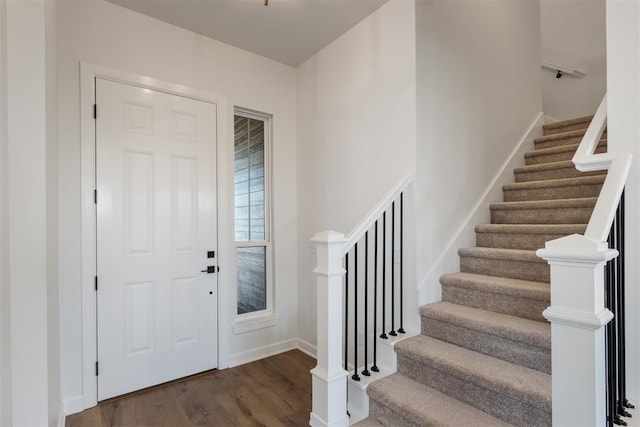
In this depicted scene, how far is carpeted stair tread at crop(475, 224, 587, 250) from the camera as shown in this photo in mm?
2270

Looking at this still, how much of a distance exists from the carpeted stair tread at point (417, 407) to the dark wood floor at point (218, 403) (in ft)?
1.81

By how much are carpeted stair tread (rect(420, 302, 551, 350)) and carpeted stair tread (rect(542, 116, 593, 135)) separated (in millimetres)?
2460

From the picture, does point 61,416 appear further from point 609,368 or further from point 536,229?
point 536,229

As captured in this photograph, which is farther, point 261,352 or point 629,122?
point 261,352

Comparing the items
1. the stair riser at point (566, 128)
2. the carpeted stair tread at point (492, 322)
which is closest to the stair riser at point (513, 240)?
the carpeted stair tread at point (492, 322)

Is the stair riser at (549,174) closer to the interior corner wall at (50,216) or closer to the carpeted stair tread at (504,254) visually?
the carpeted stair tread at (504,254)

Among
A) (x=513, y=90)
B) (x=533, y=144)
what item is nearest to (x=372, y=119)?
(x=513, y=90)

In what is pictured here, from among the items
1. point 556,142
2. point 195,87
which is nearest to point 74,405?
point 195,87

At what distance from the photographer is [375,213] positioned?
210 cm

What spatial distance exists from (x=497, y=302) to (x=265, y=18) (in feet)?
8.80

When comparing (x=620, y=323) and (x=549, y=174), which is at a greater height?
(x=549, y=174)

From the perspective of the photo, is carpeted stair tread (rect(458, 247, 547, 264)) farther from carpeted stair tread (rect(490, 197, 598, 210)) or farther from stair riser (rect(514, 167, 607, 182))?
stair riser (rect(514, 167, 607, 182))

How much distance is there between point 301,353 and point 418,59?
2.73 metres

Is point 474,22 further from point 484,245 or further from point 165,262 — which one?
point 165,262
